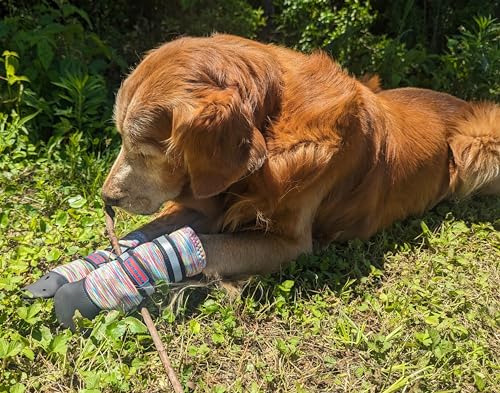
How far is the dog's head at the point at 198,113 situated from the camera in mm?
2787

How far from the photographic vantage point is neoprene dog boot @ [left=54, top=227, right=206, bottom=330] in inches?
104

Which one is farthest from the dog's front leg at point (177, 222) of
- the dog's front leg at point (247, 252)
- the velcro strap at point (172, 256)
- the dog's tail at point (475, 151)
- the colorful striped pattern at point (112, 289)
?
the dog's tail at point (475, 151)

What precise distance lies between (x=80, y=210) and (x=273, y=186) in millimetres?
1387

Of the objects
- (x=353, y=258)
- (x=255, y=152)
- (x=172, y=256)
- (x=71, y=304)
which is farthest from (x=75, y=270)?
(x=353, y=258)

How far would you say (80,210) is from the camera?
12.1 ft

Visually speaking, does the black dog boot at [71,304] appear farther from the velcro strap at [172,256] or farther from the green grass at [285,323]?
the velcro strap at [172,256]

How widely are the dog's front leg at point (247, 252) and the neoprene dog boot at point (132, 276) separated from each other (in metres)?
0.16

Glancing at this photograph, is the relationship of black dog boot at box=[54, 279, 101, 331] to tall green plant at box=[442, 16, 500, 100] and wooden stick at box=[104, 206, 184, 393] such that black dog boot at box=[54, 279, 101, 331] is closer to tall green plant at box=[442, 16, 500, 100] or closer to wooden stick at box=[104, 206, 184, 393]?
wooden stick at box=[104, 206, 184, 393]

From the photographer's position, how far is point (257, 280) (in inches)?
123

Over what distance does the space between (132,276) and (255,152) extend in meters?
0.83

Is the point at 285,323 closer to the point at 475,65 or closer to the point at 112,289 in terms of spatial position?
the point at 112,289

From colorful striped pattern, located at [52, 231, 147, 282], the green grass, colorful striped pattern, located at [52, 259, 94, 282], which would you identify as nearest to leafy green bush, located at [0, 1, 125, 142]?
the green grass

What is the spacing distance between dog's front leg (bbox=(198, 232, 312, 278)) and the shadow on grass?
68mm

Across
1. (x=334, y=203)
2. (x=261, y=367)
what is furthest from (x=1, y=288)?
(x=334, y=203)
